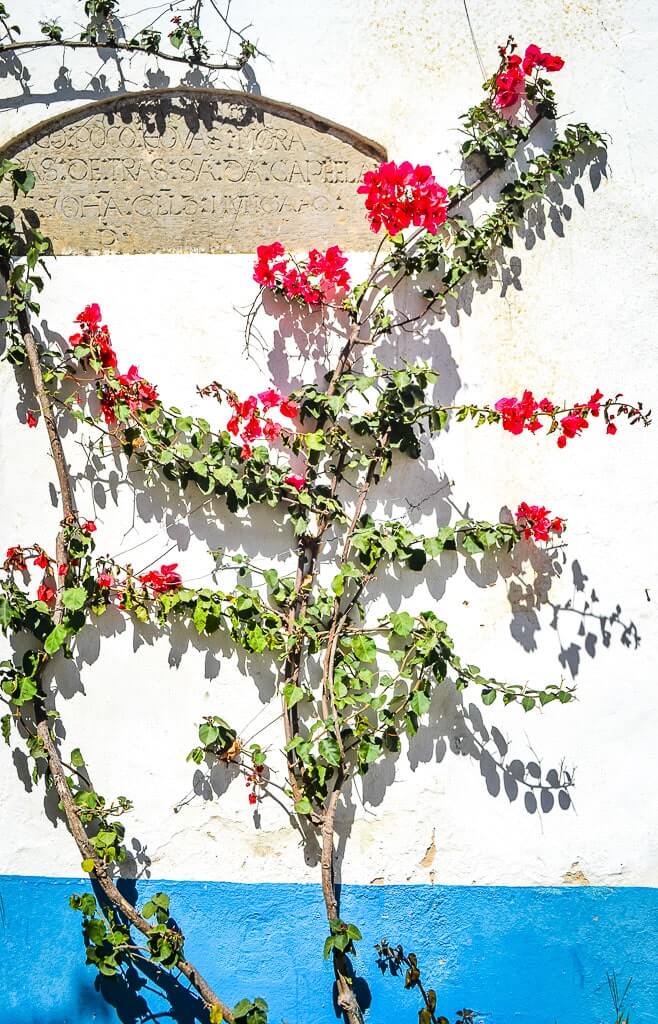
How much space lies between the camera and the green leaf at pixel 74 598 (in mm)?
2680

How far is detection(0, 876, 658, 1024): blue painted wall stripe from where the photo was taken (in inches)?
108

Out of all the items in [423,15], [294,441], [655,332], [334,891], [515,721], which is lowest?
[334,891]

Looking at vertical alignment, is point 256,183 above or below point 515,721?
above

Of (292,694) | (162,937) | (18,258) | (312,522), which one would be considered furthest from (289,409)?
(162,937)

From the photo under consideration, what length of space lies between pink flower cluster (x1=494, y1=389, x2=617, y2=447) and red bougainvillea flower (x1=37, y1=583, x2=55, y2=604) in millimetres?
1309

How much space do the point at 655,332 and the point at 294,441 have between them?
1042 millimetres

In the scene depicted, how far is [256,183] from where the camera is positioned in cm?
281

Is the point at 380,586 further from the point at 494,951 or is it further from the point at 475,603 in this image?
the point at 494,951

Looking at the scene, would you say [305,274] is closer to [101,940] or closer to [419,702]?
[419,702]

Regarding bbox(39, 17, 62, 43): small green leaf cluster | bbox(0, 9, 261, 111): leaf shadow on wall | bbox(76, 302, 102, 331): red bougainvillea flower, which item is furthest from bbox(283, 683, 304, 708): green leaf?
bbox(39, 17, 62, 43): small green leaf cluster

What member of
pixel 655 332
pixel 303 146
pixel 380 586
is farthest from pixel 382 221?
pixel 380 586

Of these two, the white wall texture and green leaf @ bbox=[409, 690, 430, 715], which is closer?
green leaf @ bbox=[409, 690, 430, 715]

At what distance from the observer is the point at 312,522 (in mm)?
2785

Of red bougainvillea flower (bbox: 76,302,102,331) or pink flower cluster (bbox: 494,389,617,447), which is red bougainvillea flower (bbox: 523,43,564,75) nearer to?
pink flower cluster (bbox: 494,389,617,447)
